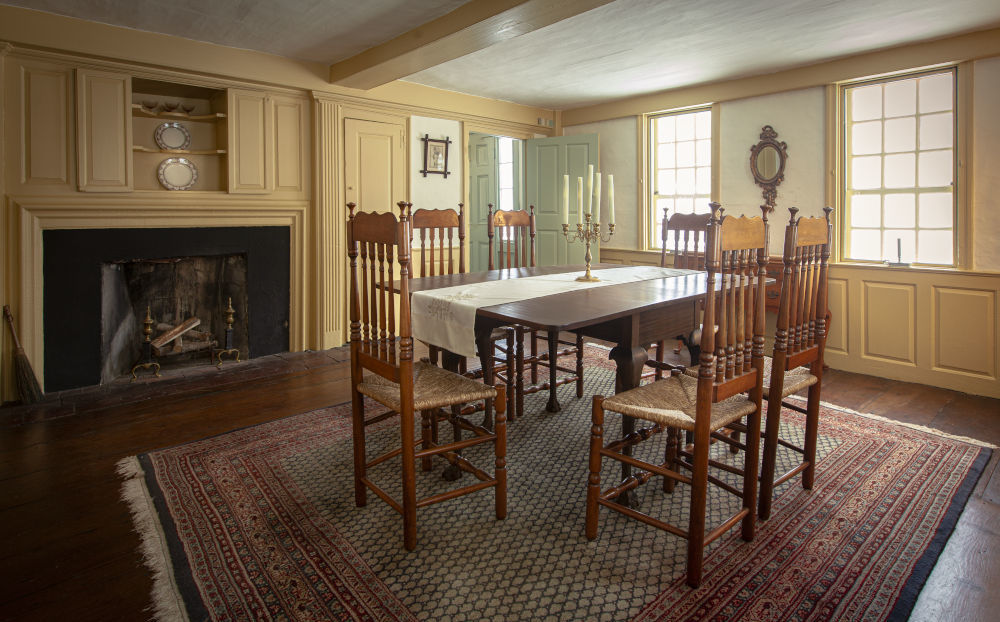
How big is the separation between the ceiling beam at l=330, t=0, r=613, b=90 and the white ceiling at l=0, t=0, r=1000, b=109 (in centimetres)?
8

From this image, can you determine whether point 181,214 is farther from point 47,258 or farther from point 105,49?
point 105,49

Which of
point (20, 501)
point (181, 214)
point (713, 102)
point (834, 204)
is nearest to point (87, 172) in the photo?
point (181, 214)

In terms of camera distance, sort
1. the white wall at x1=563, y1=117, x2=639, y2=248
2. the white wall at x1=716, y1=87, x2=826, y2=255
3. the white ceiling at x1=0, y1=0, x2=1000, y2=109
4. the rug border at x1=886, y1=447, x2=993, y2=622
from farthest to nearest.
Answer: the white wall at x1=563, y1=117, x2=639, y2=248 < the white wall at x1=716, y1=87, x2=826, y2=255 < the white ceiling at x1=0, y1=0, x2=1000, y2=109 < the rug border at x1=886, y1=447, x2=993, y2=622

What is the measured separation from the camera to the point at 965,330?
4090 millimetres

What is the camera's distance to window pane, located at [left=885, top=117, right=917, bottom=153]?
4.39 m

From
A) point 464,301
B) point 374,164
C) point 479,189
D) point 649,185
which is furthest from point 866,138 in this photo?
point 374,164

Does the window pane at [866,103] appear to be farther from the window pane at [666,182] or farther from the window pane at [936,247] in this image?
the window pane at [666,182]

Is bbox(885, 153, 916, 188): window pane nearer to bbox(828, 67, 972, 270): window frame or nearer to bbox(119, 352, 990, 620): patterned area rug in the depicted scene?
bbox(828, 67, 972, 270): window frame

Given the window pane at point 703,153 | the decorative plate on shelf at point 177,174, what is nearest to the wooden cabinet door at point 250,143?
the decorative plate on shelf at point 177,174

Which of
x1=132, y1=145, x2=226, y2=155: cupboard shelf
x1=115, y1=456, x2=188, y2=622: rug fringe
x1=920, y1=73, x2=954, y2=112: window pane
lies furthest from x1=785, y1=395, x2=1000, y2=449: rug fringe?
x1=132, y1=145, x2=226, y2=155: cupboard shelf

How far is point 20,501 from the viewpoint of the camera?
2.47 meters

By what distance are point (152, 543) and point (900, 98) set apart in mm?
5566

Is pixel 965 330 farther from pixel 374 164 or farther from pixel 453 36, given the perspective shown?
pixel 374 164

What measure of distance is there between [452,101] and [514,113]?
91cm
